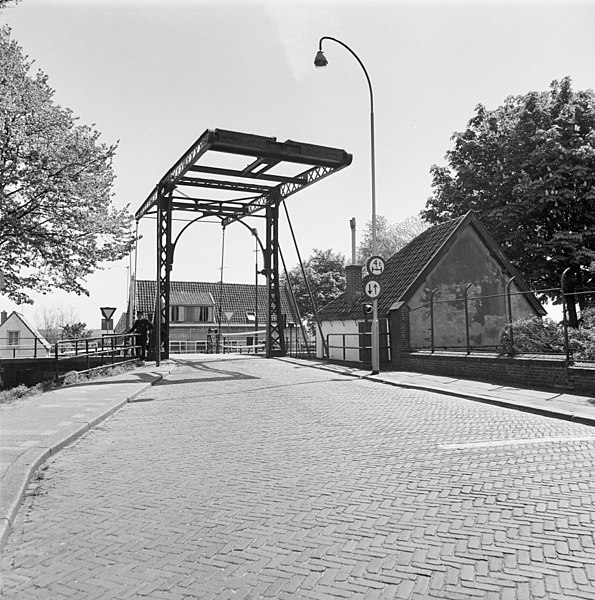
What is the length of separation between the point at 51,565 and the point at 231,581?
4.22 ft

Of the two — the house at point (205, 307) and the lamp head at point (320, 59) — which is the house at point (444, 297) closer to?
the lamp head at point (320, 59)

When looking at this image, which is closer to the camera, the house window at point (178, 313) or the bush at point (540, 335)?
the bush at point (540, 335)

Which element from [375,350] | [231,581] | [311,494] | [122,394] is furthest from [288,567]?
[375,350]

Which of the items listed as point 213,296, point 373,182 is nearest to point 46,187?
point 373,182

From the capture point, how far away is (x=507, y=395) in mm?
11688

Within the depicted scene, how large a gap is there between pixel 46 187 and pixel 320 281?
36624 mm

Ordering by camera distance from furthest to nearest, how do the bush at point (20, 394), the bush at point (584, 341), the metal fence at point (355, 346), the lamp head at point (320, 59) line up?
the metal fence at point (355, 346) < the lamp head at point (320, 59) < the bush at point (20, 394) < the bush at point (584, 341)

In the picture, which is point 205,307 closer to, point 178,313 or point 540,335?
point 178,313

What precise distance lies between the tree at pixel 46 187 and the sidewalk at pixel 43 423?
719 centimetres

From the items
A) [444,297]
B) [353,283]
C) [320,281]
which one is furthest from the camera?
[320,281]

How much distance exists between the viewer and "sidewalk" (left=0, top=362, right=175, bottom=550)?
5348 mm

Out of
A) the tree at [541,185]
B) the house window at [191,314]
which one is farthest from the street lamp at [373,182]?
the house window at [191,314]

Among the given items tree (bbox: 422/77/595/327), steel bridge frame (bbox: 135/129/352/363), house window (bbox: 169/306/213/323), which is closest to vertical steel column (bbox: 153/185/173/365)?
steel bridge frame (bbox: 135/129/352/363)

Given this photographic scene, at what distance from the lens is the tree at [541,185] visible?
24781 mm
